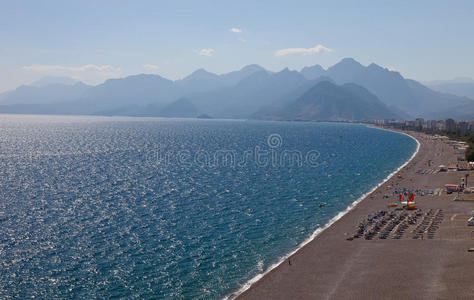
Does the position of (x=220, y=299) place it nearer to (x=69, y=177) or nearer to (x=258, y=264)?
(x=258, y=264)
